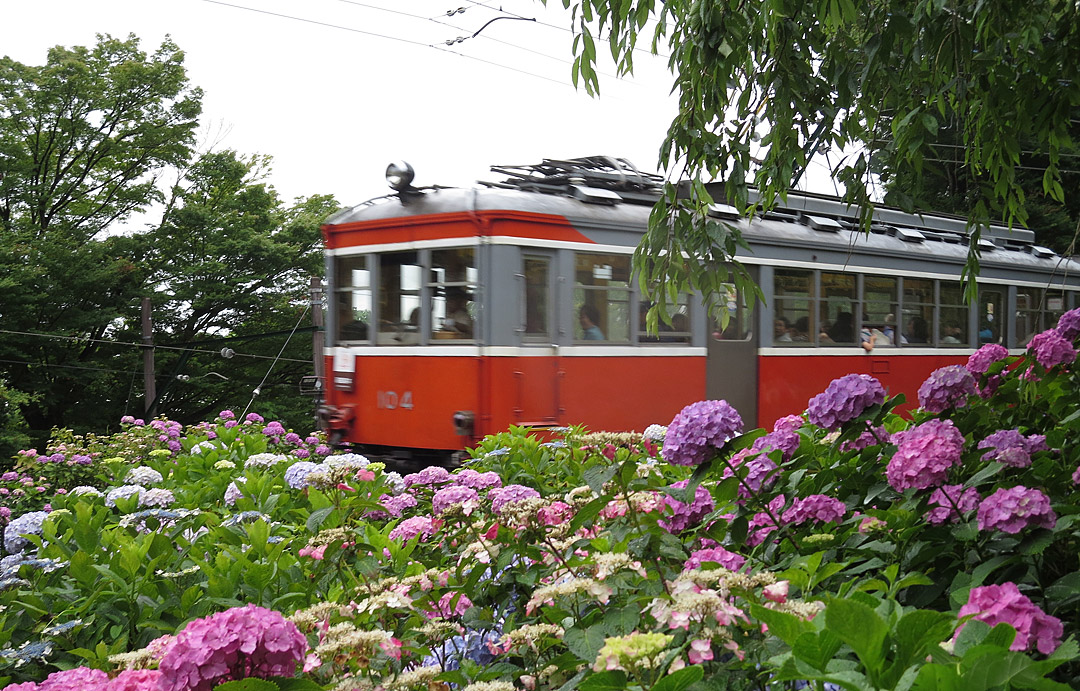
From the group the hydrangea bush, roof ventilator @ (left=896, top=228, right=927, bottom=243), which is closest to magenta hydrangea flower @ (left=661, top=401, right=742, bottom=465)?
the hydrangea bush

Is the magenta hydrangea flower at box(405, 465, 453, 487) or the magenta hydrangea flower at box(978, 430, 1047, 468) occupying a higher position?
the magenta hydrangea flower at box(978, 430, 1047, 468)

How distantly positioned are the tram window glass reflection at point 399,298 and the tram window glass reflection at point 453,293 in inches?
8.6

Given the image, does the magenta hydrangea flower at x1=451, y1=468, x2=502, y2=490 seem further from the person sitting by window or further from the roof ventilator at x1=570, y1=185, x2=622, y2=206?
the roof ventilator at x1=570, y1=185, x2=622, y2=206

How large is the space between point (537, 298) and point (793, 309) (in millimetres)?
3536

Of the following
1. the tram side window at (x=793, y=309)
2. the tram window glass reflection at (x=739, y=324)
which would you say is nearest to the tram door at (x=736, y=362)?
the tram window glass reflection at (x=739, y=324)

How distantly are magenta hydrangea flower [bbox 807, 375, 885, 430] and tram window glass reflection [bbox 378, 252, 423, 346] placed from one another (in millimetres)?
6988

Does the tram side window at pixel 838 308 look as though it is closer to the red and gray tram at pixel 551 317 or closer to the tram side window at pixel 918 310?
the red and gray tram at pixel 551 317

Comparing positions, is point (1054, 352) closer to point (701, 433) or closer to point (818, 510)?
point (818, 510)

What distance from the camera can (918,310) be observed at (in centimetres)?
1271

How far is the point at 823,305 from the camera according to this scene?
1147cm

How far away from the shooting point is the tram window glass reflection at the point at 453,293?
9016 mm

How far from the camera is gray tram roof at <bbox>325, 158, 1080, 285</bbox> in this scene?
920 centimetres

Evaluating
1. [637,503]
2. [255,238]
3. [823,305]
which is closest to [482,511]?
[637,503]

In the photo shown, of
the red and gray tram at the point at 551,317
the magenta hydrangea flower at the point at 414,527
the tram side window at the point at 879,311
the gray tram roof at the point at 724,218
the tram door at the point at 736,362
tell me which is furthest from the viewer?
the tram side window at the point at 879,311
